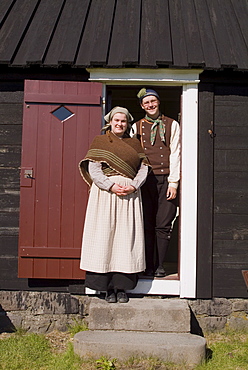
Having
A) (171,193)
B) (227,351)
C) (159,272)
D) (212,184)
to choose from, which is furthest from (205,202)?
(227,351)

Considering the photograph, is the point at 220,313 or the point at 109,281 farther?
the point at 220,313

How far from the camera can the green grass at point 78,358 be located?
126 inches

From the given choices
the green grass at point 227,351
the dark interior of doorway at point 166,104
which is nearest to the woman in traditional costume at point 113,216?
the green grass at point 227,351

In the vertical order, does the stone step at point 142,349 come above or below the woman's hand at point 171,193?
below

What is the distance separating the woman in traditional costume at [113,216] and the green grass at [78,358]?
0.61 meters

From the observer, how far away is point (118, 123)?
12.2 feet

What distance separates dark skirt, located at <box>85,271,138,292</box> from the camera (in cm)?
368

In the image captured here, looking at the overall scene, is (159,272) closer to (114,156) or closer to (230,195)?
(230,195)

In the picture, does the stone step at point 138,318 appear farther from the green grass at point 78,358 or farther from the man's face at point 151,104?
the man's face at point 151,104

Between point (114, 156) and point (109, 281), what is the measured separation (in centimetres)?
113

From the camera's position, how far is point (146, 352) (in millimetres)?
3240

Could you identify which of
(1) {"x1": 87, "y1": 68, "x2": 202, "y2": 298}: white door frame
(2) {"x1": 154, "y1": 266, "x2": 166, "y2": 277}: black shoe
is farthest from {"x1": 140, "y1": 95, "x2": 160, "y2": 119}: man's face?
(2) {"x1": 154, "y1": 266, "x2": 166, "y2": 277}: black shoe

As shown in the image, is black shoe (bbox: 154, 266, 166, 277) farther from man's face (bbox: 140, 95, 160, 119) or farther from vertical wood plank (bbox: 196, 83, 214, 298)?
man's face (bbox: 140, 95, 160, 119)

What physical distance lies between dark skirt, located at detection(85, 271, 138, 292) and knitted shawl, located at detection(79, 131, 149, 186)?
0.90 meters
